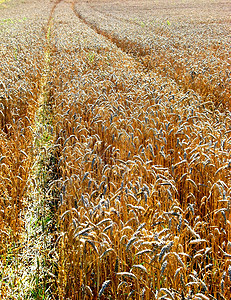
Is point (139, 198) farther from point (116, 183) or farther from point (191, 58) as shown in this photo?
point (191, 58)

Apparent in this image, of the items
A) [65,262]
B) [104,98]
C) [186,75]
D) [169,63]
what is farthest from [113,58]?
[65,262]

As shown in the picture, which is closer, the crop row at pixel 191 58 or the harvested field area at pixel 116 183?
the harvested field area at pixel 116 183

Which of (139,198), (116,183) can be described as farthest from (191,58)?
(139,198)

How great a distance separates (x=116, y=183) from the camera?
283 cm

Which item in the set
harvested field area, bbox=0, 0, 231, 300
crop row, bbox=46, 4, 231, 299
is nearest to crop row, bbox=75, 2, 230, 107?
harvested field area, bbox=0, 0, 231, 300

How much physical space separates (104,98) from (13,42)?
303 inches

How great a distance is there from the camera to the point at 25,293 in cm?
233

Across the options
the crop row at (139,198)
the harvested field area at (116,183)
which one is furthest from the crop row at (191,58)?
the crop row at (139,198)

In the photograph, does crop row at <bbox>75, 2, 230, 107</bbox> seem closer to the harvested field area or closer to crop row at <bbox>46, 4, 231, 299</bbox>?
the harvested field area

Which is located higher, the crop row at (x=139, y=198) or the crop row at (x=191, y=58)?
the crop row at (x=191, y=58)

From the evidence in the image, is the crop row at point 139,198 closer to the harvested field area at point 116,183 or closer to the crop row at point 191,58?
the harvested field area at point 116,183

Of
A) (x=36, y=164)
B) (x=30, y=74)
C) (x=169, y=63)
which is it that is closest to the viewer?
(x=36, y=164)

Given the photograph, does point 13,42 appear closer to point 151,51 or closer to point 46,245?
point 151,51

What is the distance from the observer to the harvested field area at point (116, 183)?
6.50 feet
